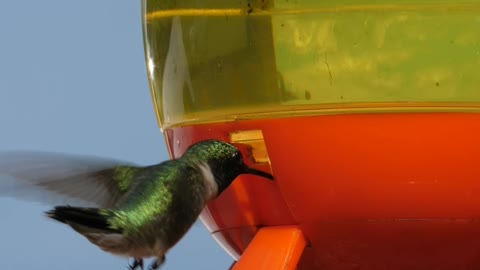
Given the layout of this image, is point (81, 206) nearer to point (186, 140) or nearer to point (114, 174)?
point (114, 174)

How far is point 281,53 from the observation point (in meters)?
2.58

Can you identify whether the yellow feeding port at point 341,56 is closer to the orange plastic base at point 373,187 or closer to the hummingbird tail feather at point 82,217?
the orange plastic base at point 373,187

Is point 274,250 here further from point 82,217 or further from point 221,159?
point 82,217

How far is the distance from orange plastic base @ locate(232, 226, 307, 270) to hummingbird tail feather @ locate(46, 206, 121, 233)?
1.07ft

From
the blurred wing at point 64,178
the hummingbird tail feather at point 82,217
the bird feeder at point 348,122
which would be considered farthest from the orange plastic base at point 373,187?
the hummingbird tail feather at point 82,217

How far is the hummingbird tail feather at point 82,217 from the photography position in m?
2.33

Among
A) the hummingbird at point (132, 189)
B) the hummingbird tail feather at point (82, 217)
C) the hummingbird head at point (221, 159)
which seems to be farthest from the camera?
the hummingbird head at point (221, 159)

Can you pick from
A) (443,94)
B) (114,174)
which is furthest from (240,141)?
(443,94)

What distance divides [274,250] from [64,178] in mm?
459

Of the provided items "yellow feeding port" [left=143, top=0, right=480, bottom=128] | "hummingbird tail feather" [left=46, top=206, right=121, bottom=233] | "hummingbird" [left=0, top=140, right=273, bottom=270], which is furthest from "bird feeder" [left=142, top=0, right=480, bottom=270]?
"hummingbird tail feather" [left=46, top=206, right=121, bottom=233]

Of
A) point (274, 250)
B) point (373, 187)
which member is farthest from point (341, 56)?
point (274, 250)

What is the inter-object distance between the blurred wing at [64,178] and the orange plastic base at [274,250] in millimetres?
292

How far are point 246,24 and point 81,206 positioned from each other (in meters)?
0.51

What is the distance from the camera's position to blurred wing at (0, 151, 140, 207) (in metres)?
2.51
